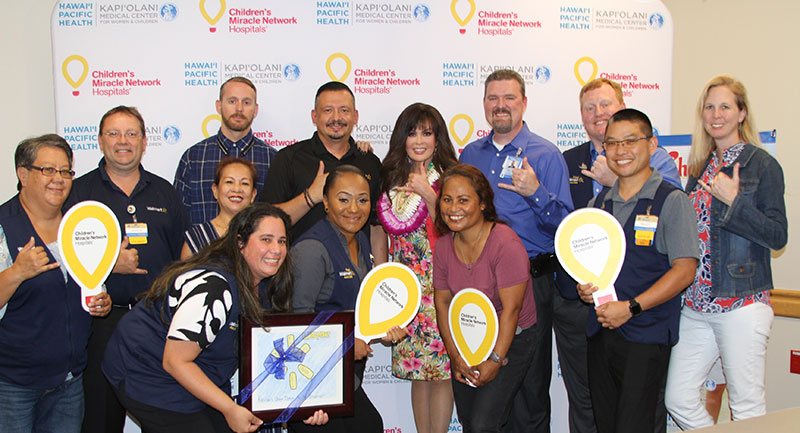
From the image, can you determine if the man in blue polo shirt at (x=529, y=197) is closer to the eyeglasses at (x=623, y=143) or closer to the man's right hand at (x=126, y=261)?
the eyeglasses at (x=623, y=143)

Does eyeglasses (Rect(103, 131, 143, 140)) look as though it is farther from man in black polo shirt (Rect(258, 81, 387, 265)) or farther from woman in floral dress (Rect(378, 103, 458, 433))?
woman in floral dress (Rect(378, 103, 458, 433))

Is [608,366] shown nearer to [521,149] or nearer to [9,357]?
[521,149]

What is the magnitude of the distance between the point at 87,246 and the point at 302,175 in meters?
1.29

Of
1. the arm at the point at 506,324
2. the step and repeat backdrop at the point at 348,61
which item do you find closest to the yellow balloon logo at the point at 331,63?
the step and repeat backdrop at the point at 348,61

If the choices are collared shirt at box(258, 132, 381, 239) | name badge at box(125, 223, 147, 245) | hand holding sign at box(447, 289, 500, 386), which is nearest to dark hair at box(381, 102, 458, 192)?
collared shirt at box(258, 132, 381, 239)

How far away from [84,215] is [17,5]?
2.69 m

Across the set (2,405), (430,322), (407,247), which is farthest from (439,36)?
(2,405)

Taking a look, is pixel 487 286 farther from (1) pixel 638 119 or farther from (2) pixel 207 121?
(2) pixel 207 121

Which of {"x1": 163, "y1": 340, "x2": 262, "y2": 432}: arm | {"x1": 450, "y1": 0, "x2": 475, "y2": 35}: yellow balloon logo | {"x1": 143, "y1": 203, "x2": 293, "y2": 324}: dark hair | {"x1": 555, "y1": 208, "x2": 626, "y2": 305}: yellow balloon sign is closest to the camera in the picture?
{"x1": 163, "y1": 340, "x2": 262, "y2": 432}: arm

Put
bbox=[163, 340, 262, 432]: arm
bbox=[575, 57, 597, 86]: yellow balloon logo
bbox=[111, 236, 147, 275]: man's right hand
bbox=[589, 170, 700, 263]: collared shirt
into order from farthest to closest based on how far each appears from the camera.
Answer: bbox=[575, 57, 597, 86]: yellow balloon logo, bbox=[111, 236, 147, 275]: man's right hand, bbox=[589, 170, 700, 263]: collared shirt, bbox=[163, 340, 262, 432]: arm

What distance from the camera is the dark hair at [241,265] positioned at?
2328mm

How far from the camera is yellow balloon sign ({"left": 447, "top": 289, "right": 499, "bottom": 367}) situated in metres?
2.76

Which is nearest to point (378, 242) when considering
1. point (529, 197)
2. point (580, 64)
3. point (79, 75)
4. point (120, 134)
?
point (529, 197)

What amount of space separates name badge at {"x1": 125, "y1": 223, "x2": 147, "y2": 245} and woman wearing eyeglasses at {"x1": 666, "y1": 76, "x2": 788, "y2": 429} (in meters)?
2.91
